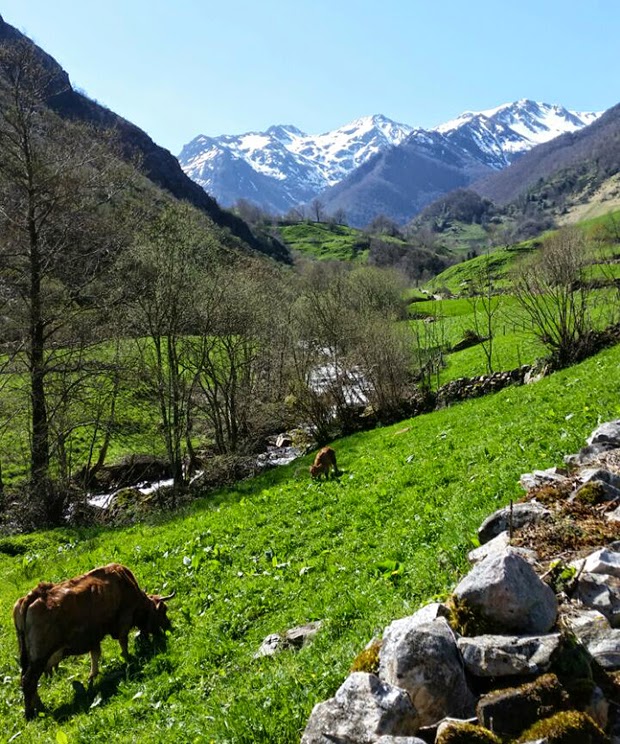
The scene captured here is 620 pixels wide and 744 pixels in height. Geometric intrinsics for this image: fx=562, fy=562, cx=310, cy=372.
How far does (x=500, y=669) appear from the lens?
3.98 metres

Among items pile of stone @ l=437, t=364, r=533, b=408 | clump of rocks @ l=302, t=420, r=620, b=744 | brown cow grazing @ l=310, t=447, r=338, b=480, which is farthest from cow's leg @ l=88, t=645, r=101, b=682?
pile of stone @ l=437, t=364, r=533, b=408

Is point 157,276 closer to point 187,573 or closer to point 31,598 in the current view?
point 187,573

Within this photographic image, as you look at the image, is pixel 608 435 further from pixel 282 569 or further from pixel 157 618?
pixel 157 618

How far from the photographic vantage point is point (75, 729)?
706 centimetres

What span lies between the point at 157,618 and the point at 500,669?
275 inches

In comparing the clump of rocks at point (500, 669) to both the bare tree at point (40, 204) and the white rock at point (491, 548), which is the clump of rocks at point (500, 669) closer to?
the white rock at point (491, 548)

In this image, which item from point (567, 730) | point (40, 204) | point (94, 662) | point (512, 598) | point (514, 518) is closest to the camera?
point (567, 730)

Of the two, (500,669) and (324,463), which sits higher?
(500,669)

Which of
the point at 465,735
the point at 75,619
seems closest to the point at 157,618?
the point at 75,619

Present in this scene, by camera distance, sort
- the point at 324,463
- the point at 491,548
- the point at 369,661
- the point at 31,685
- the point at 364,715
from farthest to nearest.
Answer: the point at 324,463 < the point at 31,685 < the point at 491,548 < the point at 369,661 < the point at 364,715

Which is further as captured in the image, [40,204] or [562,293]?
[562,293]

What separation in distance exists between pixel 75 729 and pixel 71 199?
20267 mm

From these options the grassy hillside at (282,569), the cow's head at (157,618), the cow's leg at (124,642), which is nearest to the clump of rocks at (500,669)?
the grassy hillside at (282,569)

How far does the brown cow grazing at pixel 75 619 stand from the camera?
26.0 feet
